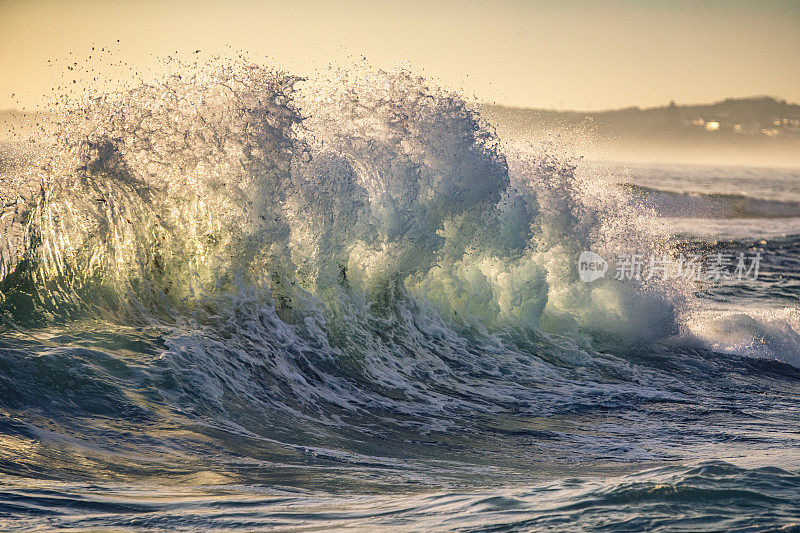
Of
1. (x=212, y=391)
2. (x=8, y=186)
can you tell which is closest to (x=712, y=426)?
(x=212, y=391)

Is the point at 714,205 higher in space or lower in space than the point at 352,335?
higher

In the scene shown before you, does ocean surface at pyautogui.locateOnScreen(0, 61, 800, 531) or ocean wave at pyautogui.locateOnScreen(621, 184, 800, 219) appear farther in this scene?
A: ocean wave at pyautogui.locateOnScreen(621, 184, 800, 219)

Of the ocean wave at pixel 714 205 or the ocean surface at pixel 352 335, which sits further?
the ocean wave at pixel 714 205

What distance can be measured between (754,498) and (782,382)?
22.1 ft

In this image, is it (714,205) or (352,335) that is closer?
(352,335)

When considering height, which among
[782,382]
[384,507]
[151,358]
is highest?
[151,358]

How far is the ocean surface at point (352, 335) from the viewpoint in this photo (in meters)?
3.85

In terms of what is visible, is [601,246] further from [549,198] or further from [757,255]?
[757,255]

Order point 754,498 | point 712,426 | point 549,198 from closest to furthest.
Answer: point 754,498, point 712,426, point 549,198

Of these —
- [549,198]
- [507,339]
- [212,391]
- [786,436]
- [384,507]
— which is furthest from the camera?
[549,198]

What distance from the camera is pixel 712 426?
7121mm

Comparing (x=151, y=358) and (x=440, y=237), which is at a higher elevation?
(x=440, y=237)

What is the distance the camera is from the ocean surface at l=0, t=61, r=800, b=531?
3.85 metres

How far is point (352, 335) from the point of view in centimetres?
851
